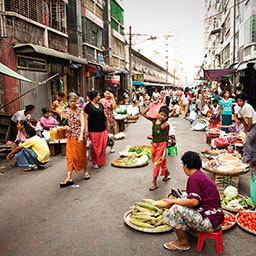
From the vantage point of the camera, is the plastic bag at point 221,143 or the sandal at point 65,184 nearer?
the sandal at point 65,184

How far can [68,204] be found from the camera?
5.10 m

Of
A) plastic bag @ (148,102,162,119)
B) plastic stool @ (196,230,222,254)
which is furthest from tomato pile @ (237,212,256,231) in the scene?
plastic bag @ (148,102,162,119)

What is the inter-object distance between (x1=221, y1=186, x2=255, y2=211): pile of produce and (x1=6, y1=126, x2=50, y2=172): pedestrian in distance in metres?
4.61

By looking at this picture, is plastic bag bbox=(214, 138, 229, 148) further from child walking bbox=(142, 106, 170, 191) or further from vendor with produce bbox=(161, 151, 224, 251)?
vendor with produce bbox=(161, 151, 224, 251)

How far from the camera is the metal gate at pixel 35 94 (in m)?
12.0

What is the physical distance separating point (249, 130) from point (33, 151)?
5588mm

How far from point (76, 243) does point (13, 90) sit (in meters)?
8.95

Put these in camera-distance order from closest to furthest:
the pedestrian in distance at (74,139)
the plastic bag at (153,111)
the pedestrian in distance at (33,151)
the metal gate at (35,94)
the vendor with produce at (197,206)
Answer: the vendor with produce at (197,206) < the pedestrian in distance at (74,139) < the plastic bag at (153,111) < the pedestrian in distance at (33,151) < the metal gate at (35,94)

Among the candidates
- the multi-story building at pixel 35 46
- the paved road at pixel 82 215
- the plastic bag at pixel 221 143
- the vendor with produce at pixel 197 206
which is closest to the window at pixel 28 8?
the multi-story building at pixel 35 46

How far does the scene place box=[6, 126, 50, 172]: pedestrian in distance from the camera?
736 centimetres

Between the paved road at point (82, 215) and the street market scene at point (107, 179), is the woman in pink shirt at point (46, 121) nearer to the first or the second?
the street market scene at point (107, 179)

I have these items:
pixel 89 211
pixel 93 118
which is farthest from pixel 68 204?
pixel 93 118

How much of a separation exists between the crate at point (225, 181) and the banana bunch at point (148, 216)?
5.75 ft

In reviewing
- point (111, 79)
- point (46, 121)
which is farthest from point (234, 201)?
point (111, 79)
